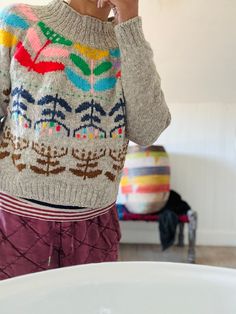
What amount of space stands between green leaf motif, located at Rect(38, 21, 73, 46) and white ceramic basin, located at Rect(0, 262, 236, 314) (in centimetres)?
38

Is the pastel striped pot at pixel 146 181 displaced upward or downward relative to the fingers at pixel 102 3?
downward

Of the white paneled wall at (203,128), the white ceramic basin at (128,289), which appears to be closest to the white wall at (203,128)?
the white paneled wall at (203,128)

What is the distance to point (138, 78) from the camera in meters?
0.67

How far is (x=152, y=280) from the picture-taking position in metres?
0.51

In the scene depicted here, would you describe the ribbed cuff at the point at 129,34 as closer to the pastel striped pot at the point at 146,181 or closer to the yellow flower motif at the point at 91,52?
the yellow flower motif at the point at 91,52

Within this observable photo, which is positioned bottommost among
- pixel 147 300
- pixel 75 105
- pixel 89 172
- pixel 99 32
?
pixel 147 300

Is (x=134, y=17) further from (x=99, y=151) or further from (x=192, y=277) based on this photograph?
(x=192, y=277)

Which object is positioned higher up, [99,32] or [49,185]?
[99,32]

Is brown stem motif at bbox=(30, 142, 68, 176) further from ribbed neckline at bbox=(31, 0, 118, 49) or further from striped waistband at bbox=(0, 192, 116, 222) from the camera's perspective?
ribbed neckline at bbox=(31, 0, 118, 49)

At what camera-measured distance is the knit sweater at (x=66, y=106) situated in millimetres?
671

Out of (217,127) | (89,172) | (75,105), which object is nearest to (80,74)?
(75,105)

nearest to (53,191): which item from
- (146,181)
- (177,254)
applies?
(146,181)

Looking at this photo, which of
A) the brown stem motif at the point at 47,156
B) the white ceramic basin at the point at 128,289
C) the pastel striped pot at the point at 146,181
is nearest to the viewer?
the white ceramic basin at the point at 128,289

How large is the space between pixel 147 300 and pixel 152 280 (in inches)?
0.9
